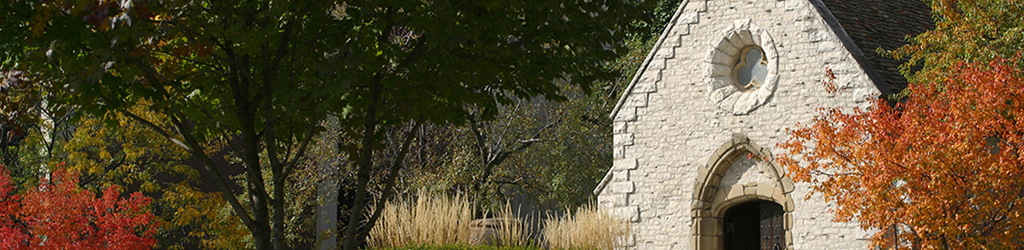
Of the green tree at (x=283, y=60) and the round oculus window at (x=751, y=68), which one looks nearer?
the green tree at (x=283, y=60)

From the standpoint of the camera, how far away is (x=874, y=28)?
640 inches

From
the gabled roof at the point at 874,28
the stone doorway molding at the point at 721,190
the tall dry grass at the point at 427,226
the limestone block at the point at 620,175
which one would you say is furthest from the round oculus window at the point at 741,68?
the tall dry grass at the point at 427,226

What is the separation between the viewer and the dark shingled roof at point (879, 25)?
1480 cm

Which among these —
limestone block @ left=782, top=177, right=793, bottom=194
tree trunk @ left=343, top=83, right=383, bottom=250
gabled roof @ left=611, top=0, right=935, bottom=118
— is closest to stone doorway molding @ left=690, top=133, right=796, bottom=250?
limestone block @ left=782, top=177, right=793, bottom=194

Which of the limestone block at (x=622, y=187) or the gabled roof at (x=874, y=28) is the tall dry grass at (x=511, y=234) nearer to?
the limestone block at (x=622, y=187)

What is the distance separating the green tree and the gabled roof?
6922mm

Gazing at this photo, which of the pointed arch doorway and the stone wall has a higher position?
the stone wall

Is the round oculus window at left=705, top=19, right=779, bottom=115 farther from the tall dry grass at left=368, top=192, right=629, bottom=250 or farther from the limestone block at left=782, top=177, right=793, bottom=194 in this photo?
the tall dry grass at left=368, top=192, right=629, bottom=250

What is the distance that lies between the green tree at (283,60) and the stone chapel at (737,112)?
22.3ft

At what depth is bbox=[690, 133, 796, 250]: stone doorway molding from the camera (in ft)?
A: 50.1

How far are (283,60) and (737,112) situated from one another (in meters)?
9.07

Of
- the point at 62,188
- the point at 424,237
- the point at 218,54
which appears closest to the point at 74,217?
the point at 62,188

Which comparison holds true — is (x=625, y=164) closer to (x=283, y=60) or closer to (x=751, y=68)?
(x=751, y=68)

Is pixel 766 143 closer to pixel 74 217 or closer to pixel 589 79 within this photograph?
pixel 589 79
